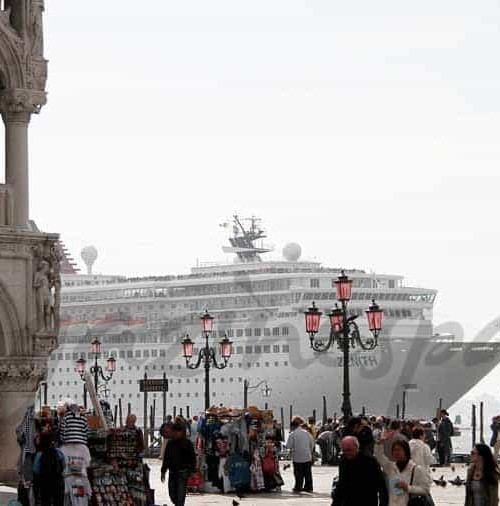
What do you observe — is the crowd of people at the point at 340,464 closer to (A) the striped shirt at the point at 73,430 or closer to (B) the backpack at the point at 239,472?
(A) the striped shirt at the point at 73,430

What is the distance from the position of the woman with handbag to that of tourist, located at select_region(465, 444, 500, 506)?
36 centimetres

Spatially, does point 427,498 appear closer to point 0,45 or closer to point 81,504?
point 81,504

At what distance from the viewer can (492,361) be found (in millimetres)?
77625

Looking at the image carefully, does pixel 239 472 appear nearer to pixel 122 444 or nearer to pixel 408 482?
pixel 122 444

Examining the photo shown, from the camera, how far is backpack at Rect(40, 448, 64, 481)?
14.5 meters

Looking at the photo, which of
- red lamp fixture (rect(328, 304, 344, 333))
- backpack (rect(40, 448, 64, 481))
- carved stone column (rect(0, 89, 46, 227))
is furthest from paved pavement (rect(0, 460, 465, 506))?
carved stone column (rect(0, 89, 46, 227))

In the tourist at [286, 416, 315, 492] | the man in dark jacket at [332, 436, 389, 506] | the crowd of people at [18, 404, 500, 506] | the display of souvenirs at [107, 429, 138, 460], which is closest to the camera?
the man in dark jacket at [332, 436, 389, 506]

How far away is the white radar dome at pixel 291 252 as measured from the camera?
8781 centimetres

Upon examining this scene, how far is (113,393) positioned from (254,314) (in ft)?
28.2

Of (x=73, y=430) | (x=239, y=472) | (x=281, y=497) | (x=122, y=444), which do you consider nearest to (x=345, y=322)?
(x=239, y=472)

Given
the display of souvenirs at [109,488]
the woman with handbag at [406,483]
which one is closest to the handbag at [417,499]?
the woman with handbag at [406,483]

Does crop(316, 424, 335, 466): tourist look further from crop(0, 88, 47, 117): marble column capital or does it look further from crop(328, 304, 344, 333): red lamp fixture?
crop(0, 88, 47, 117): marble column capital

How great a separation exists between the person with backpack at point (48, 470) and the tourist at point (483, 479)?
4.23m

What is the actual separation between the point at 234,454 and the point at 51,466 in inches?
304
